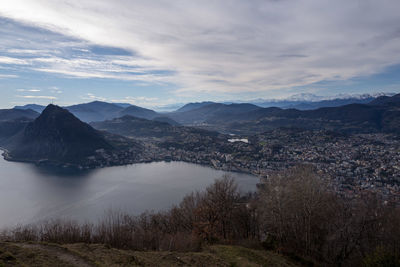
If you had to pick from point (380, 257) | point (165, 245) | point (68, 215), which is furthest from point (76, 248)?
point (68, 215)

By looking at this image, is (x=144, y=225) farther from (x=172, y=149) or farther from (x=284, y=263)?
(x=172, y=149)

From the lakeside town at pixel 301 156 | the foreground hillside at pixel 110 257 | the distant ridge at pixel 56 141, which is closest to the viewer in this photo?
the foreground hillside at pixel 110 257

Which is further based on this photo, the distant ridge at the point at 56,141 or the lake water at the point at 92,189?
the distant ridge at the point at 56,141

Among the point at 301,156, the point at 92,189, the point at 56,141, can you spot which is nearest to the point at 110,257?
the point at 92,189

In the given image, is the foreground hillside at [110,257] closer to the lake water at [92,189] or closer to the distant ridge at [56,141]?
the lake water at [92,189]

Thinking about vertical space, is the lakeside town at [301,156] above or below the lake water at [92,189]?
above

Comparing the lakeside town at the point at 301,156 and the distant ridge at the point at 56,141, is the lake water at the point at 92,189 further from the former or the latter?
the lakeside town at the point at 301,156

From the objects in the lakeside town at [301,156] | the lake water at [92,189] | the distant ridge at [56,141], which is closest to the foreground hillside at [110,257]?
the lake water at [92,189]

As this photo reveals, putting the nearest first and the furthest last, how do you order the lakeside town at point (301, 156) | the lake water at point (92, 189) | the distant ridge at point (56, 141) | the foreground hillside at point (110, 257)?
the foreground hillside at point (110, 257), the lake water at point (92, 189), the lakeside town at point (301, 156), the distant ridge at point (56, 141)

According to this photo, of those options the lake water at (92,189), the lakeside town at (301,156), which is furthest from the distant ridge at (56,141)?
the lake water at (92,189)
